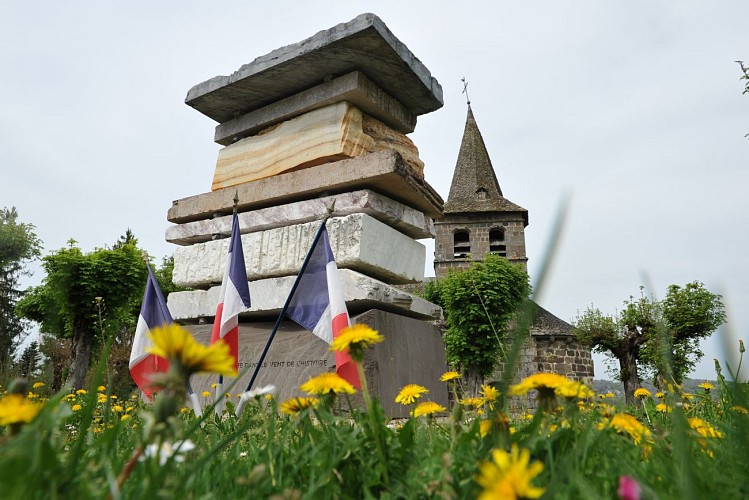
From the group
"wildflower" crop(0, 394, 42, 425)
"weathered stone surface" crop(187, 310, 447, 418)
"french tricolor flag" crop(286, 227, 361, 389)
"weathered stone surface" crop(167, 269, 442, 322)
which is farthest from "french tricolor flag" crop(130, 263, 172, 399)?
"wildflower" crop(0, 394, 42, 425)

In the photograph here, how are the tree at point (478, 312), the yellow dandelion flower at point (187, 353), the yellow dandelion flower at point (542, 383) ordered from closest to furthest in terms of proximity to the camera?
the yellow dandelion flower at point (187, 353) < the yellow dandelion flower at point (542, 383) < the tree at point (478, 312)

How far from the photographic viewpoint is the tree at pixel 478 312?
610 inches

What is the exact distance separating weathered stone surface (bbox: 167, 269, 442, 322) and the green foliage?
11.0 m

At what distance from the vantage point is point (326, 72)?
176 inches

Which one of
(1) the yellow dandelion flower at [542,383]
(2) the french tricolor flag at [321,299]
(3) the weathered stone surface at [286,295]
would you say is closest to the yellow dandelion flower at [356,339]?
(1) the yellow dandelion flower at [542,383]

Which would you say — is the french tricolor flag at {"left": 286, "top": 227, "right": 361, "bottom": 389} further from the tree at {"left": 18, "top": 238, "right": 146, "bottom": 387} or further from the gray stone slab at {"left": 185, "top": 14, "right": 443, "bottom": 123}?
the tree at {"left": 18, "top": 238, "right": 146, "bottom": 387}

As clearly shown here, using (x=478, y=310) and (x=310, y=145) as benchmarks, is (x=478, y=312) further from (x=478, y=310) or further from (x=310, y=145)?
(x=310, y=145)

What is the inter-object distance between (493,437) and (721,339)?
627 millimetres

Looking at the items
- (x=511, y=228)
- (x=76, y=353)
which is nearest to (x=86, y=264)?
(x=76, y=353)

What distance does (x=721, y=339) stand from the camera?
0.54 metres

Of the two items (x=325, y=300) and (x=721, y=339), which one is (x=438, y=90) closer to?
(x=325, y=300)

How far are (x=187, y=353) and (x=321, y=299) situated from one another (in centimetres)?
255

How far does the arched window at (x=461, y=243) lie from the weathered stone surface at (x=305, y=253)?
25.1m

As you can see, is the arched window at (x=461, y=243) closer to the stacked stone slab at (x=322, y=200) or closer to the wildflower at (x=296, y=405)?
the stacked stone slab at (x=322, y=200)
